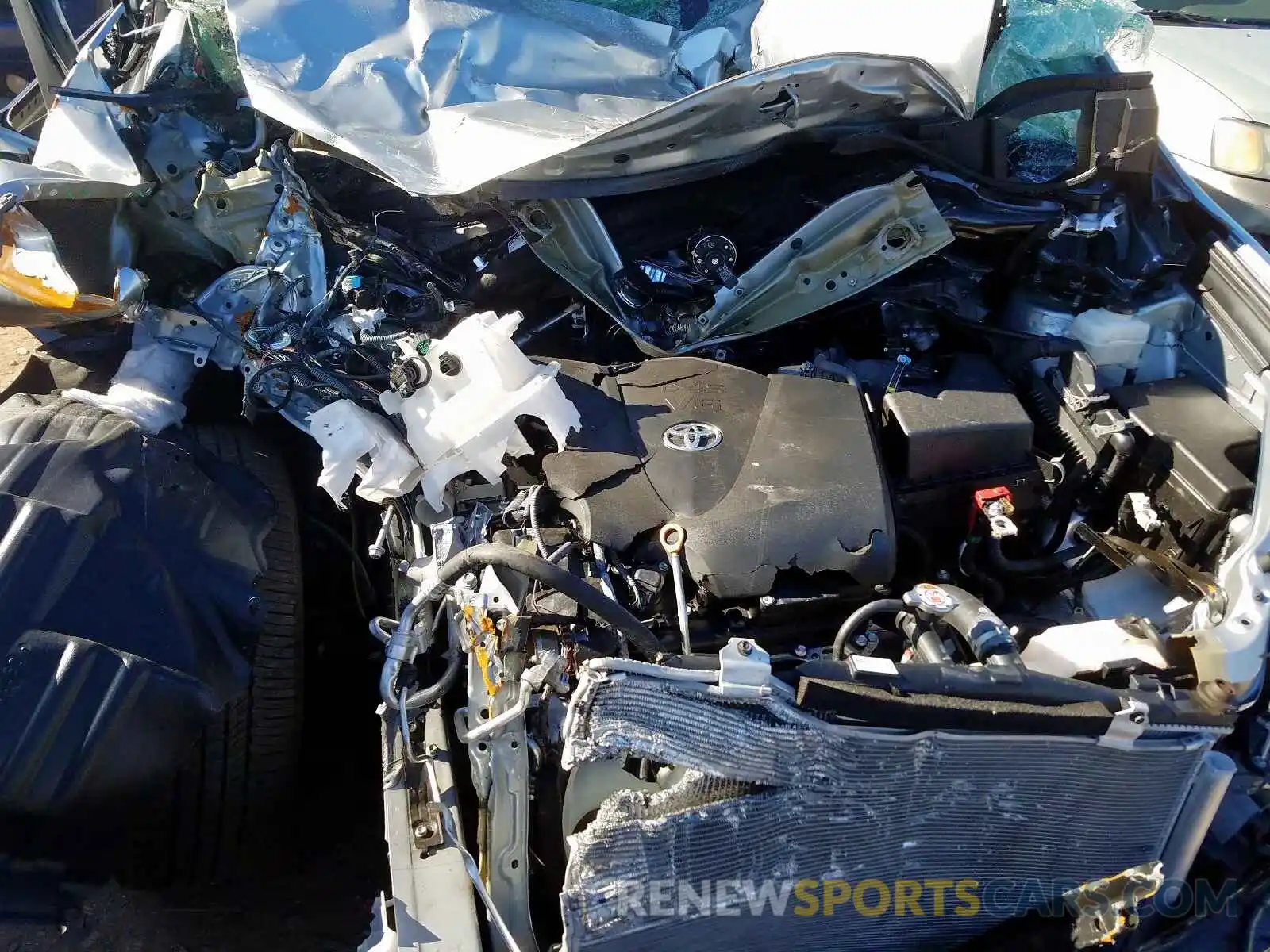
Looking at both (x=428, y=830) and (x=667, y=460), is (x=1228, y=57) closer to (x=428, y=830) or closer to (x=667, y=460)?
(x=667, y=460)

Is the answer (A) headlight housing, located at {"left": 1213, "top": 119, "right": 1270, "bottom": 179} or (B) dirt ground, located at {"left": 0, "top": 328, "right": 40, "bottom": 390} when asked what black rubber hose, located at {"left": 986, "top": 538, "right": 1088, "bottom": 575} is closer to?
(A) headlight housing, located at {"left": 1213, "top": 119, "right": 1270, "bottom": 179}

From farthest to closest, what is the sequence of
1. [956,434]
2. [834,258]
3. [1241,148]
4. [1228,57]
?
[1228,57] < [1241,148] < [834,258] < [956,434]

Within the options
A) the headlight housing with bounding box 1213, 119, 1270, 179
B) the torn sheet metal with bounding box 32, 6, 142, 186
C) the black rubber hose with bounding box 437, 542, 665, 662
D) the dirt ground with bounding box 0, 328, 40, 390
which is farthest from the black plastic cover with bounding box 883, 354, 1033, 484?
the dirt ground with bounding box 0, 328, 40, 390

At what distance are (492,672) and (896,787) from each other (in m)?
0.67

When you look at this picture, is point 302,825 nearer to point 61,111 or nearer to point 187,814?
point 187,814

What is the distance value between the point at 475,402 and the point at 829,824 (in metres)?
1.08

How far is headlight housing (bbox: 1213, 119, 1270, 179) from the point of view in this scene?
373cm

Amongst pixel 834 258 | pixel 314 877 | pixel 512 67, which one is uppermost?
pixel 512 67

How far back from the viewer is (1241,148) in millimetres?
3775

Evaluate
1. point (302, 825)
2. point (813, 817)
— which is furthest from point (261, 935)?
point (813, 817)

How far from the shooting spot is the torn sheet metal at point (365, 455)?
6.63 ft

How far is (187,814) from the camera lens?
6.82ft

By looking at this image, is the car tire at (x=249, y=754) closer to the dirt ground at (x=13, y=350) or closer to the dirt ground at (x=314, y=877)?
the dirt ground at (x=314, y=877)

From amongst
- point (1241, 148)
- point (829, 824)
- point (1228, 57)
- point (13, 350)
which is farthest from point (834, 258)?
point (13, 350)
